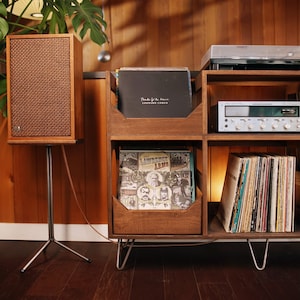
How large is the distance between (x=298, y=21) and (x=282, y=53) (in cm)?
60

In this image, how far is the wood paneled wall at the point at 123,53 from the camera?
194 cm

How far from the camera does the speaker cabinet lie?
59.9 inches

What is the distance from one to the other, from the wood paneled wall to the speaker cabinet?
403 millimetres

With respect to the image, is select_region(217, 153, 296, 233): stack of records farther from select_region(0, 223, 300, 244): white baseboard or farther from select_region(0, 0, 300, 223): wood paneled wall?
select_region(0, 0, 300, 223): wood paneled wall

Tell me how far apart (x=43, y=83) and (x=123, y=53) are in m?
0.65

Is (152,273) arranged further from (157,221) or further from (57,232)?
(57,232)

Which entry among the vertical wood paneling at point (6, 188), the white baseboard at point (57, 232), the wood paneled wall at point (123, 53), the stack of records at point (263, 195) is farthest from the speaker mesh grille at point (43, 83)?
the stack of records at point (263, 195)

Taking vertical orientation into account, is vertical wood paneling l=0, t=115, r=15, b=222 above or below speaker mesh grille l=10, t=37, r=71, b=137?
below

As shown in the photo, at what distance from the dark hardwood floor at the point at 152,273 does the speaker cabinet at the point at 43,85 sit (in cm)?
53

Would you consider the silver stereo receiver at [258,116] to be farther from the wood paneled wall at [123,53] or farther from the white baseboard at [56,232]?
the white baseboard at [56,232]

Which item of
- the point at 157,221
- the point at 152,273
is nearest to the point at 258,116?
the point at 157,221

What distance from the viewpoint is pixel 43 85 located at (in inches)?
59.9

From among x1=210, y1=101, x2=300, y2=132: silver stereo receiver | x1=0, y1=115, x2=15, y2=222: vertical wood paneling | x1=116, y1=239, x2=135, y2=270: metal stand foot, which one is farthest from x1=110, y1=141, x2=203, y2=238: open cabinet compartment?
x1=0, y1=115, x2=15, y2=222: vertical wood paneling

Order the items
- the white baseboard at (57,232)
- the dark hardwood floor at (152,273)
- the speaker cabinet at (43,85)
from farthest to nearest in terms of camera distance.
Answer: the white baseboard at (57,232), the speaker cabinet at (43,85), the dark hardwood floor at (152,273)
